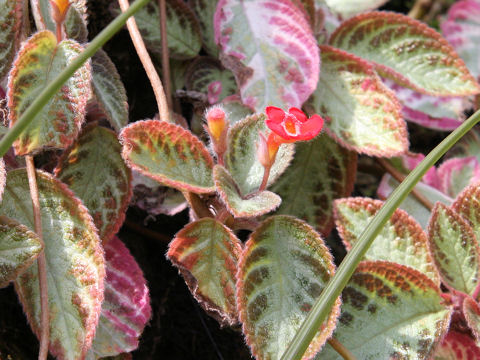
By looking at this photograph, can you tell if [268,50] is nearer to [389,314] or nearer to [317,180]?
[317,180]

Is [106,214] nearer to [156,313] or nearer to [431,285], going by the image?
[156,313]

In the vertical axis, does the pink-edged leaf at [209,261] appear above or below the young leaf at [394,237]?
above

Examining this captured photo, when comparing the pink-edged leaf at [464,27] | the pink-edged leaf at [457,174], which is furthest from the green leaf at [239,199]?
the pink-edged leaf at [464,27]

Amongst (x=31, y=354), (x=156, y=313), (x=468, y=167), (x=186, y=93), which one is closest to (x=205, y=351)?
(x=156, y=313)

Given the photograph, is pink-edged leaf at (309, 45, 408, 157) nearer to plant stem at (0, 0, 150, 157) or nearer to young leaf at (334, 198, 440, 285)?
young leaf at (334, 198, 440, 285)

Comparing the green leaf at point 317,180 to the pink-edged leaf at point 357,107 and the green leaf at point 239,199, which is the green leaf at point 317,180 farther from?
the green leaf at point 239,199
